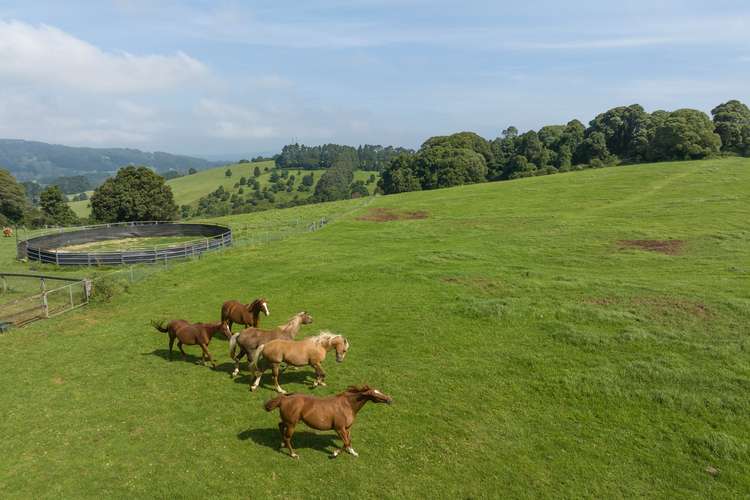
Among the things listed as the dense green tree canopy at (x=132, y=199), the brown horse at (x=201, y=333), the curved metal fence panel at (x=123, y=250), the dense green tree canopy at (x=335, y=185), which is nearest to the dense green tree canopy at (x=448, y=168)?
the dense green tree canopy at (x=335, y=185)

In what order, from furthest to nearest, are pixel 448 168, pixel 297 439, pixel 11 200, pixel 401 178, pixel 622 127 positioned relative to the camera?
pixel 622 127
pixel 401 178
pixel 448 168
pixel 11 200
pixel 297 439

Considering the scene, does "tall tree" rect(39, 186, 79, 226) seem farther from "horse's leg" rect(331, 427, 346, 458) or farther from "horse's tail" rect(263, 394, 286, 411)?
"horse's leg" rect(331, 427, 346, 458)

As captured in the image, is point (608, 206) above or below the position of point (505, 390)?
above

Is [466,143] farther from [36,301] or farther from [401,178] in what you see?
[36,301]

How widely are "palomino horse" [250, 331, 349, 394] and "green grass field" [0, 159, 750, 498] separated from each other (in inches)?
21.3

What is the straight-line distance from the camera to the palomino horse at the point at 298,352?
12.8 meters

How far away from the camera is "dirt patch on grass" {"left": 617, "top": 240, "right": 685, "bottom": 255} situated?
2888 centimetres

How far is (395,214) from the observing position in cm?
5269

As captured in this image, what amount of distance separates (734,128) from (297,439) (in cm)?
9729

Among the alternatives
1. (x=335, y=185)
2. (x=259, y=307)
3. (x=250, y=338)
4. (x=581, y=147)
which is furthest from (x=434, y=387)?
(x=335, y=185)

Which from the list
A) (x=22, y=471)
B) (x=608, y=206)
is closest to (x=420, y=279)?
(x=22, y=471)

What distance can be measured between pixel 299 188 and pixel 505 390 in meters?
163

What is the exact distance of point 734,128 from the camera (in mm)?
79062

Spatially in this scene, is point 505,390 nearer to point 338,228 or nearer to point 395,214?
point 338,228
